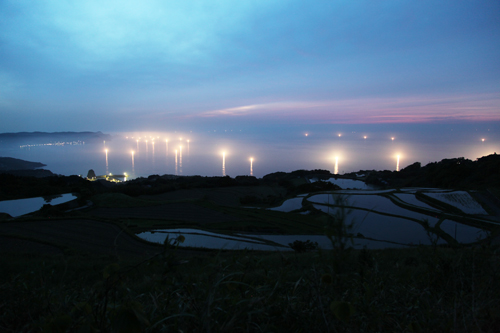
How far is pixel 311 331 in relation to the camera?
3.72 ft

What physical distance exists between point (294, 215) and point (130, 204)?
12557 millimetres

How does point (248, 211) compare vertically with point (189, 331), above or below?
below

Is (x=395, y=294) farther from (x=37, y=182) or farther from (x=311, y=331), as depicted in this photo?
(x=37, y=182)

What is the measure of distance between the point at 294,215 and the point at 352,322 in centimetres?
1428

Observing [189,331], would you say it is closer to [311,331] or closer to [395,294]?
[311,331]

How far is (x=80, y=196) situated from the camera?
781 inches

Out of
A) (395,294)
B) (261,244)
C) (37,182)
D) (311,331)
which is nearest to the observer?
(311,331)

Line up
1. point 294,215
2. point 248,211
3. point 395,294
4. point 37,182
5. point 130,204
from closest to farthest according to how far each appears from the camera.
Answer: point 395,294
point 294,215
point 248,211
point 130,204
point 37,182

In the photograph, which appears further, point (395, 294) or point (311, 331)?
point (395, 294)

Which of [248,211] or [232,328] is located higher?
[232,328]

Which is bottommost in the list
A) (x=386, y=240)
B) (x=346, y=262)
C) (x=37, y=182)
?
(x=386, y=240)

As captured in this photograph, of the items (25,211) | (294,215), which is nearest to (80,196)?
(25,211)

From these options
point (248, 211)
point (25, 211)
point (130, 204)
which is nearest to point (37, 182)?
point (25, 211)

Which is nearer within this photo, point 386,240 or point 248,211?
point 386,240
